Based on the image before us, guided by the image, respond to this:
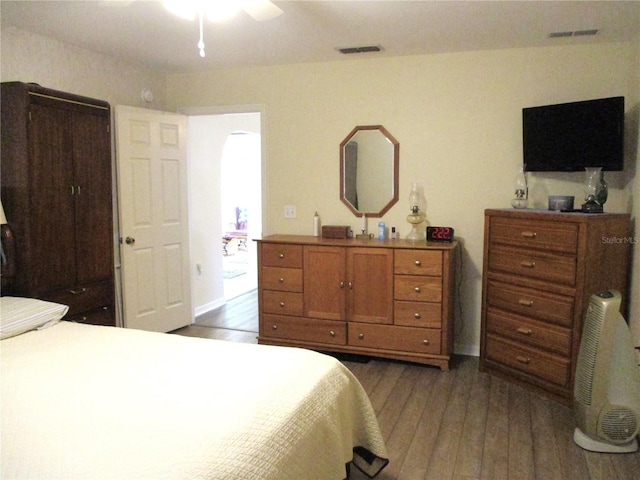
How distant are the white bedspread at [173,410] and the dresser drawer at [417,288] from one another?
1461 mm

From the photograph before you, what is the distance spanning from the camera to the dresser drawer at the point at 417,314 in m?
3.38

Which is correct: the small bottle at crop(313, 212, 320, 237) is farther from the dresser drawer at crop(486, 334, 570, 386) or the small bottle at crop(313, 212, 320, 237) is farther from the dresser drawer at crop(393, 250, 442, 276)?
the dresser drawer at crop(486, 334, 570, 386)

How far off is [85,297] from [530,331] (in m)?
3.00

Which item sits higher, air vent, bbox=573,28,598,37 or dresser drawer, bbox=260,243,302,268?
air vent, bbox=573,28,598,37

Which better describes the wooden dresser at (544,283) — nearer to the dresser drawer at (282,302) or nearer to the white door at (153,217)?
the dresser drawer at (282,302)

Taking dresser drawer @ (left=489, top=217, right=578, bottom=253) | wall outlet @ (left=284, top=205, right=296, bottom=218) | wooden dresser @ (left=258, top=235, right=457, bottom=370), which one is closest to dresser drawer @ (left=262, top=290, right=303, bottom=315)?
wooden dresser @ (left=258, top=235, right=457, bottom=370)

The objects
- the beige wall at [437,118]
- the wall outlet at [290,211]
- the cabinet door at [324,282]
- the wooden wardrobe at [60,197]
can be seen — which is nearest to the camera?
the wooden wardrobe at [60,197]

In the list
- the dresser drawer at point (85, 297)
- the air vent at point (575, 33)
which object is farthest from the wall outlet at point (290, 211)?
the air vent at point (575, 33)

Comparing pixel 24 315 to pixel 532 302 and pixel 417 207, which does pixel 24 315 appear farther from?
pixel 532 302

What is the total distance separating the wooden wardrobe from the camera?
2.89m

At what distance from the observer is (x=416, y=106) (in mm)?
3758

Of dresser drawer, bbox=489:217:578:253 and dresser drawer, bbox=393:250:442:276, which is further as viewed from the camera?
dresser drawer, bbox=393:250:442:276

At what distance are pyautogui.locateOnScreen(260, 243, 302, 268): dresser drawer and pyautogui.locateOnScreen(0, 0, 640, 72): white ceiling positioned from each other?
4.88ft

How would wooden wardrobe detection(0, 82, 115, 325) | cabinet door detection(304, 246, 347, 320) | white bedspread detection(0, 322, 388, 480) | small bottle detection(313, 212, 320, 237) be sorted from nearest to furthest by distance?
white bedspread detection(0, 322, 388, 480), wooden wardrobe detection(0, 82, 115, 325), cabinet door detection(304, 246, 347, 320), small bottle detection(313, 212, 320, 237)
